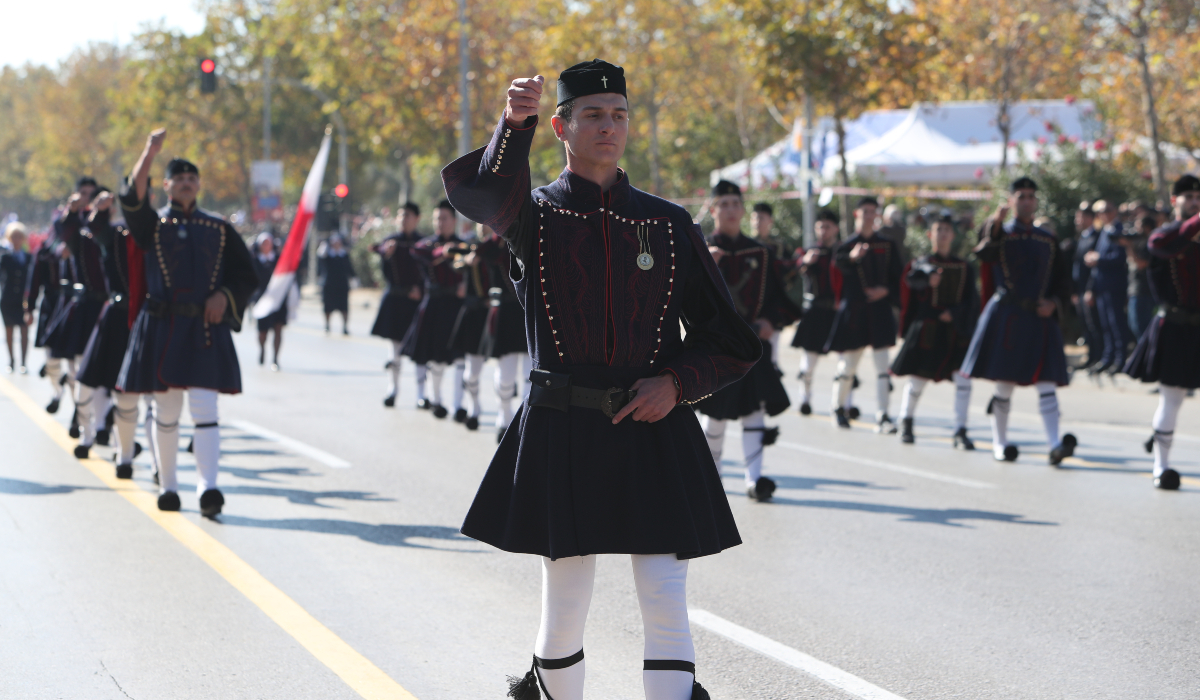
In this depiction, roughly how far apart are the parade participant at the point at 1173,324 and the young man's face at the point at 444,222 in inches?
246

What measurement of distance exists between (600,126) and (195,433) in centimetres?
484

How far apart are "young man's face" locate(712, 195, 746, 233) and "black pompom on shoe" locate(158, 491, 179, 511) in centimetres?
364

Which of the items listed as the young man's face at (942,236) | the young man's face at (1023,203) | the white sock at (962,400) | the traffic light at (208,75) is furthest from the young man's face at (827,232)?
the traffic light at (208,75)

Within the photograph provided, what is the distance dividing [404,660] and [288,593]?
1.18 m

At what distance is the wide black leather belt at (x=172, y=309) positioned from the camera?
744cm

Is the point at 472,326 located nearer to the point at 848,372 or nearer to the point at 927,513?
the point at 848,372

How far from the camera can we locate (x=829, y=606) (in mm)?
5672

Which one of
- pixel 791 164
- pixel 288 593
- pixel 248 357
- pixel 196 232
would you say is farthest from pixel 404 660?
pixel 791 164

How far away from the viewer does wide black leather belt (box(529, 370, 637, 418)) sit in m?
3.39

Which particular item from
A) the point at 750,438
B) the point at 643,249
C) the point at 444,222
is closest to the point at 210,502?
the point at 750,438

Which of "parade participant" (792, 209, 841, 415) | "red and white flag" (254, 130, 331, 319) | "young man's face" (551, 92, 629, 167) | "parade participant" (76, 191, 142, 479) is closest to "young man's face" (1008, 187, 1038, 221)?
"parade participant" (792, 209, 841, 415)

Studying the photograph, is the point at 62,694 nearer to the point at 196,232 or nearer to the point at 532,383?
the point at 532,383

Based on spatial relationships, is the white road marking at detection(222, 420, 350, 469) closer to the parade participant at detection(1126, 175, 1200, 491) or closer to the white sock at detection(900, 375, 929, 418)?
the white sock at detection(900, 375, 929, 418)

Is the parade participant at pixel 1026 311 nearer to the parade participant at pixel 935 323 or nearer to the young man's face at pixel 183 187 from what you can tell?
the parade participant at pixel 935 323
